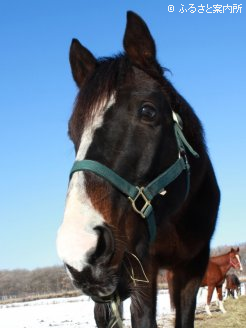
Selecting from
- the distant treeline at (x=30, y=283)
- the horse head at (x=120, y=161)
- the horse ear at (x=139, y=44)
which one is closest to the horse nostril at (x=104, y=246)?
the horse head at (x=120, y=161)

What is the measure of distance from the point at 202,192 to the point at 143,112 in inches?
62.6

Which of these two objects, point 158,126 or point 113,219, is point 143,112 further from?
point 113,219

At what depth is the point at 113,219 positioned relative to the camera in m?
2.47

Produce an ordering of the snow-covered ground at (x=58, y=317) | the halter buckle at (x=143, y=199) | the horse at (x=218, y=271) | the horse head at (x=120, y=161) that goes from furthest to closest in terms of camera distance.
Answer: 1. the horse at (x=218, y=271)
2. the snow-covered ground at (x=58, y=317)
3. the halter buckle at (x=143, y=199)
4. the horse head at (x=120, y=161)

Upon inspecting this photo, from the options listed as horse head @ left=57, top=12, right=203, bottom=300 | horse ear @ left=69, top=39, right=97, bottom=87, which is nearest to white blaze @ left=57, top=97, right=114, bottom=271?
horse head @ left=57, top=12, right=203, bottom=300

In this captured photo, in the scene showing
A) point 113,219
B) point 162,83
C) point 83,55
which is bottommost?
point 113,219

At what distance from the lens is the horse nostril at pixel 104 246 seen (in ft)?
7.45

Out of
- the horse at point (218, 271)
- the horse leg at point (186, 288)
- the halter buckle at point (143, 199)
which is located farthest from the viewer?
the horse at point (218, 271)

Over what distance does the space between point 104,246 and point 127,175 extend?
55 centimetres

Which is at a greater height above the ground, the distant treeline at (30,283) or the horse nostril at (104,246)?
the horse nostril at (104,246)

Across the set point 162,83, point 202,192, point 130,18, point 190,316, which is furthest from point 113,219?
point 190,316

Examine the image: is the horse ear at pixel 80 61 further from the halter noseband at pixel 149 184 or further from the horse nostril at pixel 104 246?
the horse nostril at pixel 104 246

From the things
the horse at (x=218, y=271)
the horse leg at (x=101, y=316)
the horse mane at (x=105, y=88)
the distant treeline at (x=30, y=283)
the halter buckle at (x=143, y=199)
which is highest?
the horse mane at (x=105, y=88)

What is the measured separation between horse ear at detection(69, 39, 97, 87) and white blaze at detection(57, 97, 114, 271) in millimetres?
1422
